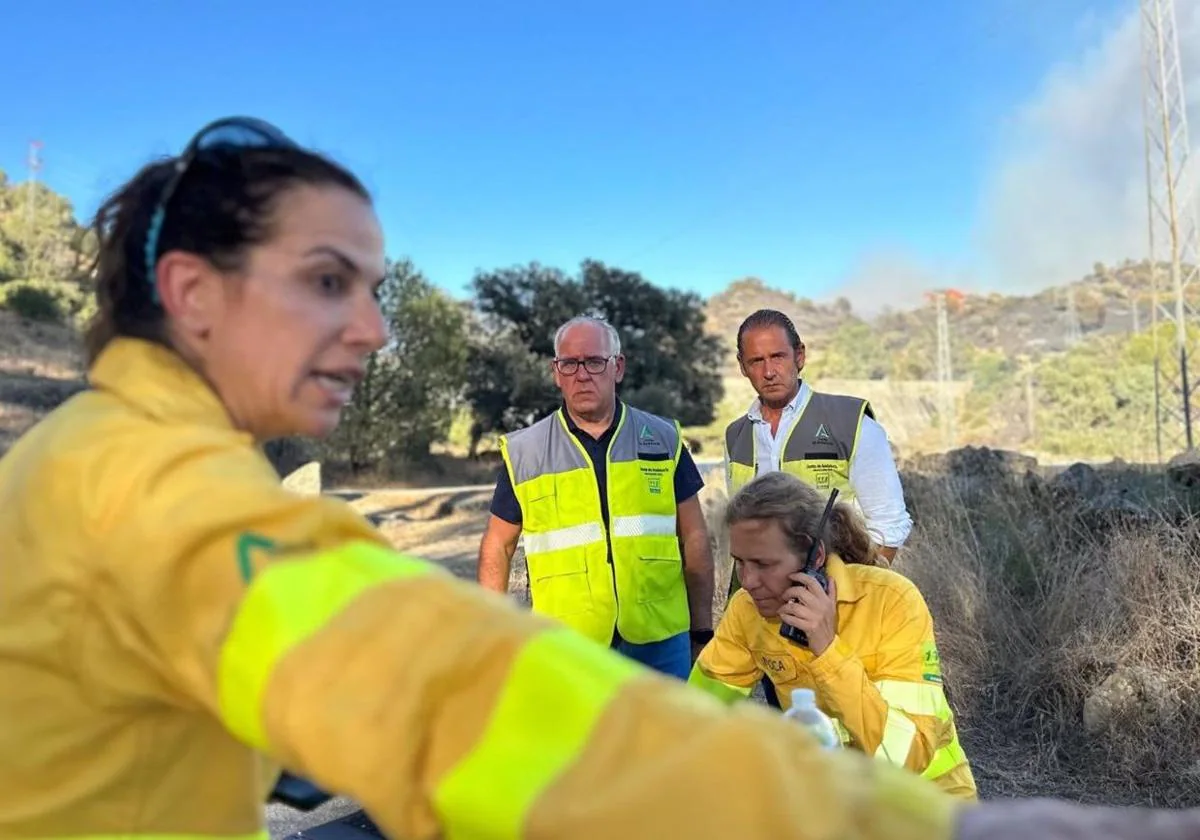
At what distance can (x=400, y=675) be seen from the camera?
697mm

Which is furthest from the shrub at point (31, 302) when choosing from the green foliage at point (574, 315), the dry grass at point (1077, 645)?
the dry grass at point (1077, 645)

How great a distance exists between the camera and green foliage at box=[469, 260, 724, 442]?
98.1 ft

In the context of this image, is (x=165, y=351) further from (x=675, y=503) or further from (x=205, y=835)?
(x=675, y=503)

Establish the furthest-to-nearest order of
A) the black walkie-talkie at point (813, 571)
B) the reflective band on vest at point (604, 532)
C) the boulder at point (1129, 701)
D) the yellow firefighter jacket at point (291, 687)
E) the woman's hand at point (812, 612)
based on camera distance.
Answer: the boulder at point (1129, 701) < the reflective band on vest at point (604, 532) < the black walkie-talkie at point (813, 571) < the woman's hand at point (812, 612) < the yellow firefighter jacket at point (291, 687)

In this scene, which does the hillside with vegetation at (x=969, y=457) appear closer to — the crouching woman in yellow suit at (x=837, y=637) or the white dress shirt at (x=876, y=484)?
the white dress shirt at (x=876, y=484)

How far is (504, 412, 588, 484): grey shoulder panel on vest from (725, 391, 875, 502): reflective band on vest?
33.5 inches

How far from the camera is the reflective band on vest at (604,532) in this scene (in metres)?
4.06

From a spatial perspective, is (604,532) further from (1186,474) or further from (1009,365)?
(1009,365)

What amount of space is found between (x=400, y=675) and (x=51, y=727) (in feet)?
1.36

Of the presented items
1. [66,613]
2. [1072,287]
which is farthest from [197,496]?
[1072,287]

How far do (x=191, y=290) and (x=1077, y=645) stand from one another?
18.6 ft

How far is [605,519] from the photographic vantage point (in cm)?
414

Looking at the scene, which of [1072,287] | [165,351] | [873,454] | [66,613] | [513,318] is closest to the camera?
[66,613]

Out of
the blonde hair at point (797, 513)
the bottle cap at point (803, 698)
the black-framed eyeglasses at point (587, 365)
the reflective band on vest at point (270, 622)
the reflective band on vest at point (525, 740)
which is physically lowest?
the bottle cap at point (803, 698)
